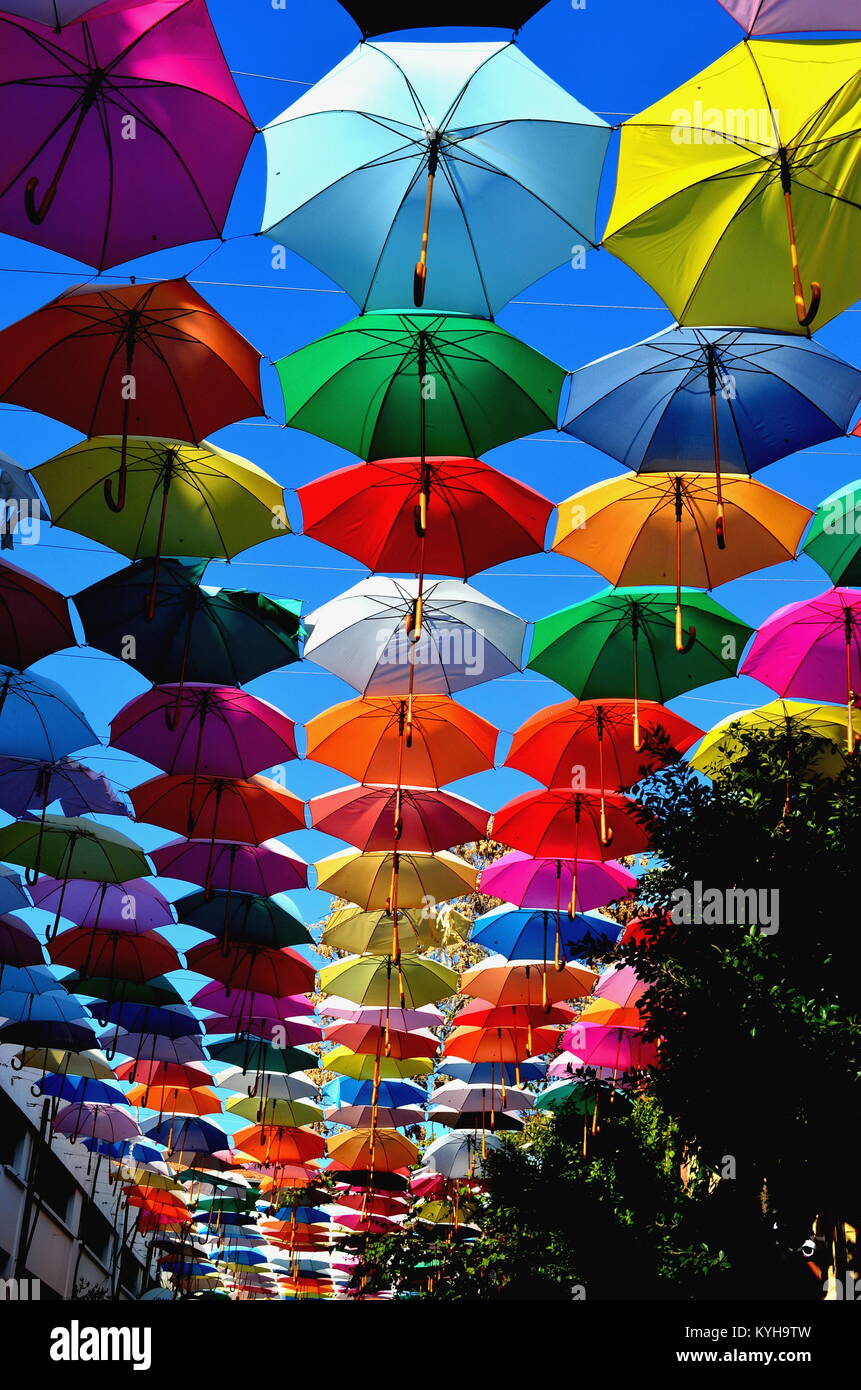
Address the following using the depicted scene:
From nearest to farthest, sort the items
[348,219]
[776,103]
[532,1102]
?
[776,103]
[348,219]
[532,1102]

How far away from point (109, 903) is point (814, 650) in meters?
8.45

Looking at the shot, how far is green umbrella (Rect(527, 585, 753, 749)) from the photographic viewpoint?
942cm

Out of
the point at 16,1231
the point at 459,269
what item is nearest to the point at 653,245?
the point at 459,269

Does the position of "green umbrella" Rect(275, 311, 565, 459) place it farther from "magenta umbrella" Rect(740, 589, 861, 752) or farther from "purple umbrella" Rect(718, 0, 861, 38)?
"magenta umbrella" Rect(740, 589, 861, 752)

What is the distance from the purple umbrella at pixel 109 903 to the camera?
13.3 metres

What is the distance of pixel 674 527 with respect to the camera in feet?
28.4

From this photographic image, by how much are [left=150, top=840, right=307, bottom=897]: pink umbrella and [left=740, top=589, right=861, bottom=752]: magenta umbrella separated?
544 cm

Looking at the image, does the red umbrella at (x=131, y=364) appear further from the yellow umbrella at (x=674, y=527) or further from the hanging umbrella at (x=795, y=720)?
the hanging umbrella at (x=795, y=720)

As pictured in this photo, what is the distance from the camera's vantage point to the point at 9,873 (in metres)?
13.1

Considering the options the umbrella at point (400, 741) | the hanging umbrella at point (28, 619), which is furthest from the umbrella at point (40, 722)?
the umbrella at point (400, 741)

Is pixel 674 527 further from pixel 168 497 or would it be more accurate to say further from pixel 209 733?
pixel 209 733

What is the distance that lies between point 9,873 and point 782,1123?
384 inches

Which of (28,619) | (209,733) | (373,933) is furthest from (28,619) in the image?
(373,933)
